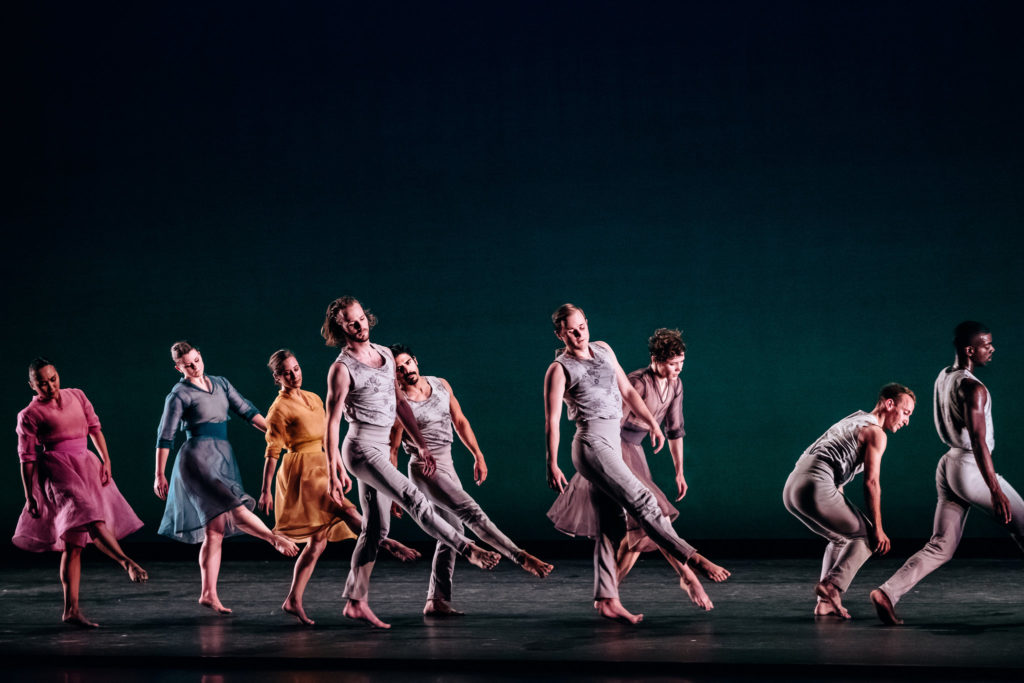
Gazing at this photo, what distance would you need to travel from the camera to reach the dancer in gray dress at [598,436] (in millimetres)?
5316

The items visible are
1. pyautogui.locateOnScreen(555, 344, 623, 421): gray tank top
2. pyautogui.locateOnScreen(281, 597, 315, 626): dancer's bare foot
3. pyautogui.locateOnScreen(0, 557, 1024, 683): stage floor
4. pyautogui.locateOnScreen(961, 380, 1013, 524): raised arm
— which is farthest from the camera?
pyautogui.locateOnScreen(281, 597, 315, 626): dancer's bare foot

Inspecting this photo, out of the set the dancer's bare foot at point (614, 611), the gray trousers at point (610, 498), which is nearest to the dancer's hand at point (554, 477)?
the gray trousers at point (610, 498)

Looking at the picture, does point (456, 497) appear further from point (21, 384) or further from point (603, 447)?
point (21, 384)

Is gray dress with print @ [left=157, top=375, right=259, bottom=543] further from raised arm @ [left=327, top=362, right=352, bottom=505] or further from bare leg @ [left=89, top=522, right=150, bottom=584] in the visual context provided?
raised arm @ [left=327, top=362, right=352, bottom=505]

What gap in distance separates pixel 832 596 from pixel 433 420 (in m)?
1.98

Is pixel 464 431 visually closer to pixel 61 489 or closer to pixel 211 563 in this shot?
pixel 211 563

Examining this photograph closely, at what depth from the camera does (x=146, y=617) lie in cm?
593

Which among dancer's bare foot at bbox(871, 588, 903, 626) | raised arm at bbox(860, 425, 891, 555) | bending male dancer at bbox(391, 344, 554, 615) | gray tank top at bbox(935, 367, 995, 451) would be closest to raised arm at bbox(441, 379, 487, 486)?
bending male dancer at bbox(391, 344, 554, 615)

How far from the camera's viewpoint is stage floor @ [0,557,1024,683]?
434cm

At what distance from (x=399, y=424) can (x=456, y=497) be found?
0.45m

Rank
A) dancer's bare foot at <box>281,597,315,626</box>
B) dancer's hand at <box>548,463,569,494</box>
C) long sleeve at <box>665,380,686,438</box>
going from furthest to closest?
1. long sleeve at <box>665,380,686,438</box>
2. dancer's bare foot at <box>281,597,315,626</box>
3. dancer's hand at <box>548,463,569,494</box>

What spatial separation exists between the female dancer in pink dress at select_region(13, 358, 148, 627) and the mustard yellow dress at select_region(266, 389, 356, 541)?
0.75 meters

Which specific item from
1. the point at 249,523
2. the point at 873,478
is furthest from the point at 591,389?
the point at 249,523

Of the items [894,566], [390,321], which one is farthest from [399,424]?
[894,566]
